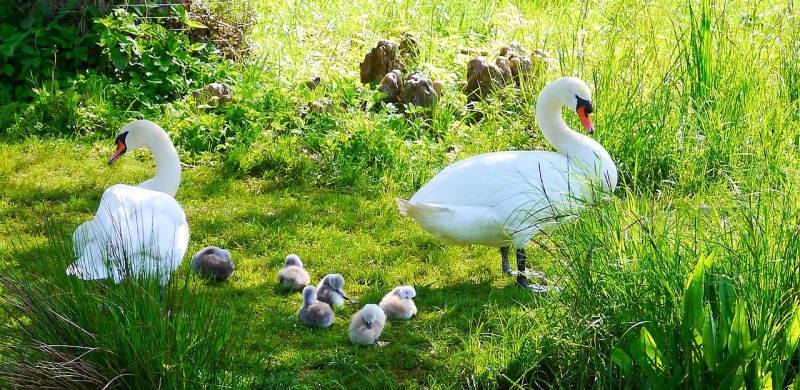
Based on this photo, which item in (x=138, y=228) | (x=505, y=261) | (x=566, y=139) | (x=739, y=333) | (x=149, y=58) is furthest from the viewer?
(x=149, y=58)

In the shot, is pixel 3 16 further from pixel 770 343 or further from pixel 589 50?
pixel 770 343

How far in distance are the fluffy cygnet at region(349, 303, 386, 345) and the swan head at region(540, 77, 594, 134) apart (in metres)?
1.99

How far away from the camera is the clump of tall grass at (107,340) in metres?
3.37

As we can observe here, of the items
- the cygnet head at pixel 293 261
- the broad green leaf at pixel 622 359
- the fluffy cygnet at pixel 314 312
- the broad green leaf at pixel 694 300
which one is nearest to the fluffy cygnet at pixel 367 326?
the fluffy cygnet at pixel 314 312

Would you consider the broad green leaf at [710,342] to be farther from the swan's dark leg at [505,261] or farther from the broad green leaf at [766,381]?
the swan's dark leg at [505,261]

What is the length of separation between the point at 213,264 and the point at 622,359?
2720mm

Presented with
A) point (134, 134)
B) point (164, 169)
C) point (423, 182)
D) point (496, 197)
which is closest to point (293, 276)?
point (164, 169)

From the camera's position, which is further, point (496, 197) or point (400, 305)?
point (496, 197)

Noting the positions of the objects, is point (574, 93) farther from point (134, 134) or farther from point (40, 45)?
point (40, 45)

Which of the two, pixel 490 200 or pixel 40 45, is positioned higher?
pixel 490 200

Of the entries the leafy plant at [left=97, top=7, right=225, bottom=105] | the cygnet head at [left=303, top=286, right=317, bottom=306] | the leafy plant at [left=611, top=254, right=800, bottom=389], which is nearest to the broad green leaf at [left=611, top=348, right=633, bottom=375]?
the leafy plant at [left=611, top=254, right=800, bottom=389]

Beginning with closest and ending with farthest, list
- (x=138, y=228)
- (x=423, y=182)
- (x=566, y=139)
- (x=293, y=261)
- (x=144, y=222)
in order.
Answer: (x=138, y=228), (x=144, y=222), (x=293, y=261), (x=566, y=139), (x=423, y=182)

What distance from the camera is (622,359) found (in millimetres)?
3486

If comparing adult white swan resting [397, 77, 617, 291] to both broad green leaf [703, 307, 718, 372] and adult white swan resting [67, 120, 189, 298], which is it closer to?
adult white swan resting [67, 120, 189, 298]
